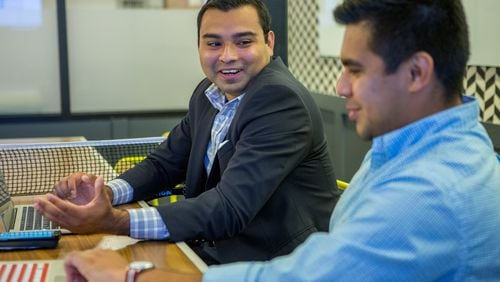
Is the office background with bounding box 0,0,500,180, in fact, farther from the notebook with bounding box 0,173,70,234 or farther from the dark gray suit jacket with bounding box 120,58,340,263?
the notebook with bounding box 0,173,70,234

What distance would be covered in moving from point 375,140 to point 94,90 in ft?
14.5

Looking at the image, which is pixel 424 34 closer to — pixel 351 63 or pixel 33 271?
pixel 351 63

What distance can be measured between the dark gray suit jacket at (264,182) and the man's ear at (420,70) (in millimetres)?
814

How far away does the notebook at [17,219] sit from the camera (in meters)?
2.19

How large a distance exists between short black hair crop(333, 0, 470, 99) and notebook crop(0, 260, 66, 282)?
35.8 inches

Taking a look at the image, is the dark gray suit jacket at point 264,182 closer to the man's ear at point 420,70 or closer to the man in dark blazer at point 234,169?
the man in dark blazer at point 234,169

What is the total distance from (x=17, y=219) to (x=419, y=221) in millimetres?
1451

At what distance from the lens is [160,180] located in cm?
271

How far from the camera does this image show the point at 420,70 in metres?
1.38

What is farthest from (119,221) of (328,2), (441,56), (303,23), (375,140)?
(303,23)

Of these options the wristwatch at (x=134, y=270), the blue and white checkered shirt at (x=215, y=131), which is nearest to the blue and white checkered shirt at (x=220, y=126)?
the blue and white checkered shirt at (x=215, y=131)

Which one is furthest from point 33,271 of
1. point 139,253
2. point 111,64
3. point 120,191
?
point 111,64

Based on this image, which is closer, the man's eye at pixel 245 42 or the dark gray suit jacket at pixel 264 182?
the dark gray suit jacket at pixel 264 182

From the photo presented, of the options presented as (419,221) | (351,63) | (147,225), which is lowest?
(147,225)
